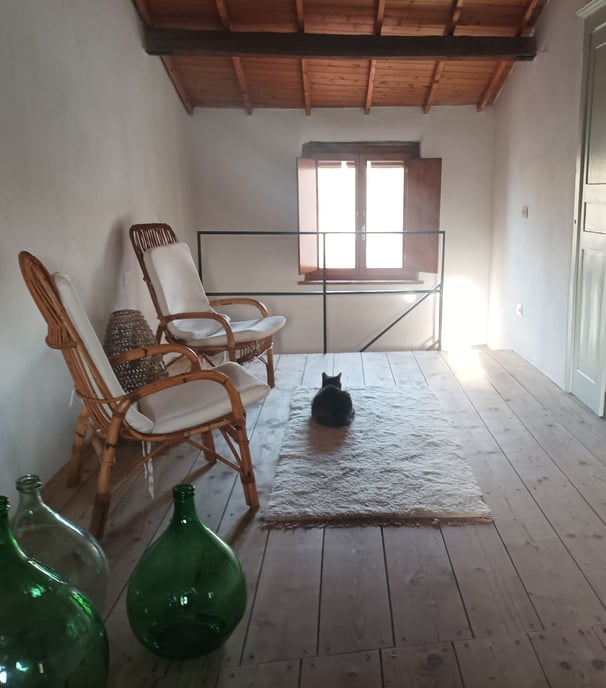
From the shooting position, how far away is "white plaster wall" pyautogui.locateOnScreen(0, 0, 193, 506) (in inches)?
92.7

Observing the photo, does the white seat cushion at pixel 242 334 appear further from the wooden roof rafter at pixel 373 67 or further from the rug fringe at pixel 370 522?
the wooden roof rafter at pixel 373 67

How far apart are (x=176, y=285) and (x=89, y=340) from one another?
1725mm

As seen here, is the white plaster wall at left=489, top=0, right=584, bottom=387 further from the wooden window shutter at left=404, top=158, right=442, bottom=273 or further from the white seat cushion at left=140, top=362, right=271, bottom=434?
the white seat cushion at left=140, top=362, right=271, bottom=434

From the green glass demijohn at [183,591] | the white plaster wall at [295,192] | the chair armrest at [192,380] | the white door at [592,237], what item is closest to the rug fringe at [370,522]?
the chair armrest at [192,380]

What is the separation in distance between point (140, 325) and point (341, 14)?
2.73 metres

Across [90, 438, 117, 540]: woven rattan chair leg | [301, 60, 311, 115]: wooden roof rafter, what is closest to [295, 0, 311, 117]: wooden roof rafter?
[301, 60, 311, 115]: wooden roof rafter

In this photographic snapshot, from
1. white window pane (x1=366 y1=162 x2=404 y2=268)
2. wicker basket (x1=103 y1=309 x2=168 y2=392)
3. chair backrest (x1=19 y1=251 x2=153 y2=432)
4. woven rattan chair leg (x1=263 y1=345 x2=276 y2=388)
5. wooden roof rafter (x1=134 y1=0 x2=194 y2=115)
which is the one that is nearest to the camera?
chair backrest (x1=19 y1=251 x2=153 y2=432)

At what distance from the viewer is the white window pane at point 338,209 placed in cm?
580

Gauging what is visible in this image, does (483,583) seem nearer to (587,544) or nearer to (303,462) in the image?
(587,544)

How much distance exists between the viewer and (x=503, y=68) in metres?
4.83

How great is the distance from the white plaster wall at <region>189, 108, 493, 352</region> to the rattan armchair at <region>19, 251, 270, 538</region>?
3493mm

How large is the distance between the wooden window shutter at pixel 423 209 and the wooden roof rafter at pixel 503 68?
625 millimetres

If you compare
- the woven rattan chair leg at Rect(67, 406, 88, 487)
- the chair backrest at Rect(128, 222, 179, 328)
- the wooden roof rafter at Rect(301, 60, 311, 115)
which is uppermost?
the wooden roof rafter at Rect(301, 60, 311, 115)

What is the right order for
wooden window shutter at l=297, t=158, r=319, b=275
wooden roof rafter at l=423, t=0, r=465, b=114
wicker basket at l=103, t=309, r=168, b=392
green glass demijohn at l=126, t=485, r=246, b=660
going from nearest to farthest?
green glass demijohn at l=126, t=485, r=246, b=660 < wicker basket at l=103, t=309, r=168, b=392 < wooden roof rafter at l=423, t=0, r=465, b=114 < wooden window shutter at l=297, t=158, r=319, b=275
